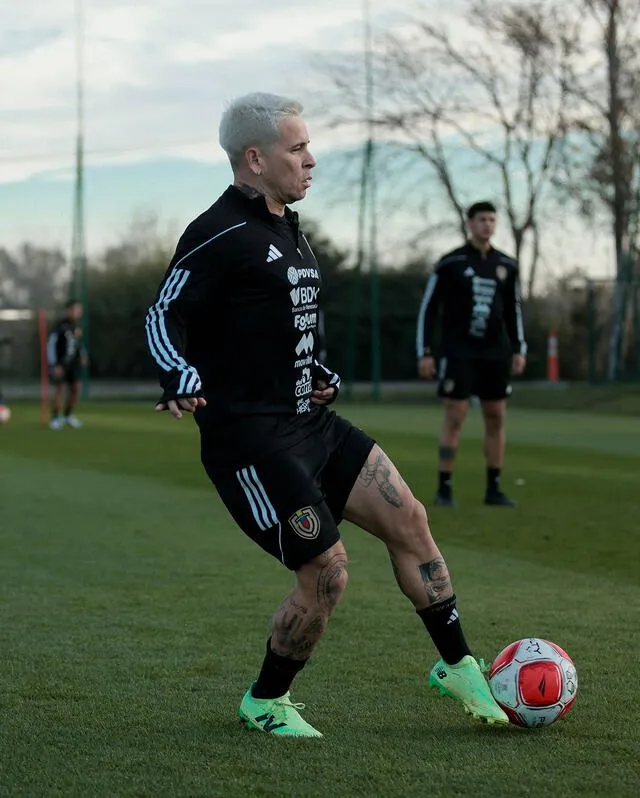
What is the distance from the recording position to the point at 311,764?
13.5 ft

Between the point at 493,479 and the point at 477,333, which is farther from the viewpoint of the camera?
the point at 493,479

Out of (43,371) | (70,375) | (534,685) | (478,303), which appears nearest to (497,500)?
(478,303)

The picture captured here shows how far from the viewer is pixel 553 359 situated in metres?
33.0

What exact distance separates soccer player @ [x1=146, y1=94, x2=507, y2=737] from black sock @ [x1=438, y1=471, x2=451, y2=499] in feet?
20.8

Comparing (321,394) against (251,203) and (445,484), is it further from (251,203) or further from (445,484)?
(445,484)

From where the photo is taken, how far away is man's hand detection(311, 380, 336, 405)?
4645 mm

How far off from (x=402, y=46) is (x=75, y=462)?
837 inches

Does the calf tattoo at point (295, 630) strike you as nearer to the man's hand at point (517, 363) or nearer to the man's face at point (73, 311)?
the man's hand at point (517, 363)

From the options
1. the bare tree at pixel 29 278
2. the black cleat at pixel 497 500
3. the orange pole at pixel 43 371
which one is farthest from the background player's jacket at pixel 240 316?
the bare tree at pixel 29 278

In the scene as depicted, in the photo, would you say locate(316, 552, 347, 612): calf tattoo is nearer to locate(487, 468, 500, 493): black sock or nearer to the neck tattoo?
the neck tattoo

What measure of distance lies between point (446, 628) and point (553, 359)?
2885cm

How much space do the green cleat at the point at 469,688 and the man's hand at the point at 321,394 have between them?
3.10 ft

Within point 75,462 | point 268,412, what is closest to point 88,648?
point 268,412

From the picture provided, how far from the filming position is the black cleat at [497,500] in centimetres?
1097
